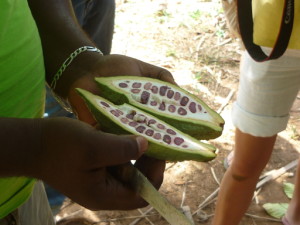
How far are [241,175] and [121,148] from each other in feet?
3.52

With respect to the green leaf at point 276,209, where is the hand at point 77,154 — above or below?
above

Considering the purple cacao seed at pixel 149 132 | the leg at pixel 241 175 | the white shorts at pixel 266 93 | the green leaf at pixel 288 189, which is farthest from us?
the green leaf at pixel 288 189

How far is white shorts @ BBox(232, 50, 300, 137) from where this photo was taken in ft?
4.96

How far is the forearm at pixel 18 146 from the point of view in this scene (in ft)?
2.65

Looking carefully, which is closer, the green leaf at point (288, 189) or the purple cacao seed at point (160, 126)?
the purple cacao seed at point (160, 126)

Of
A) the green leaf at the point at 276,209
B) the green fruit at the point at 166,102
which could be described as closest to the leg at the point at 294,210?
the green leaf at the point at 276,209

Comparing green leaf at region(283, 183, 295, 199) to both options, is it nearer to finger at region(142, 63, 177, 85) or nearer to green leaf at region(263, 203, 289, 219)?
green leaf at region(263, 203, 289, 219)

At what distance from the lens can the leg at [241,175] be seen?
67.6 inches

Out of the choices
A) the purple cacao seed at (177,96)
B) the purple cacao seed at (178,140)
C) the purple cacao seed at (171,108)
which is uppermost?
the purple cacao seed at (177,96)

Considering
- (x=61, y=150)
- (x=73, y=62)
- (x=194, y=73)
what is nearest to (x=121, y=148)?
(x=61, y=150)

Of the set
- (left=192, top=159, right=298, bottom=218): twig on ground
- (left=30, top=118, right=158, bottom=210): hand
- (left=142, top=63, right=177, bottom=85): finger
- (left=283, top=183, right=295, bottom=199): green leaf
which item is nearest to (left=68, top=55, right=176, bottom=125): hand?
(left=142, top=63, right=177, bottom=85): finger

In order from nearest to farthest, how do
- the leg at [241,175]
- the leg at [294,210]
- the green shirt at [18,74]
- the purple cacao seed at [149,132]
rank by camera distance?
the green shirt at [18,74], the purple cacao seed at [149,132], the leg at [241,175], the leg at [294,210]

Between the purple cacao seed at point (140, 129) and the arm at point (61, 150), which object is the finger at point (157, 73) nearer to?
the purple cacao seed at point (140, 129)

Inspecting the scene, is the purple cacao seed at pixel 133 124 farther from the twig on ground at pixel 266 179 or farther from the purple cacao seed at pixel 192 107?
the twig on ground at pixel 266 179
